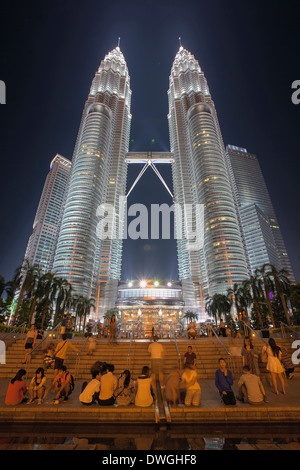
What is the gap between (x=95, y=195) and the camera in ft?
427

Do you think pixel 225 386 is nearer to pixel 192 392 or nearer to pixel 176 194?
pixel 192 392

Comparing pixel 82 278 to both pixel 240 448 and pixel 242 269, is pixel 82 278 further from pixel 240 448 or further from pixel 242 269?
pixel 240 448

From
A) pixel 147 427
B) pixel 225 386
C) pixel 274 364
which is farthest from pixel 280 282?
pixel 147 427

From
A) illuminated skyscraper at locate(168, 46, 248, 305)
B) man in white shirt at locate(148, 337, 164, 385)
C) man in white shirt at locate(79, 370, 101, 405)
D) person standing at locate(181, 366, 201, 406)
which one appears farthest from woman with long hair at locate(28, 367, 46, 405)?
illuminated skyscraper at locate(168, 46, 248, 305)

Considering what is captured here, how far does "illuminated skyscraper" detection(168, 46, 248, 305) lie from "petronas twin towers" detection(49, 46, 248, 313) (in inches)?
→ 19.0

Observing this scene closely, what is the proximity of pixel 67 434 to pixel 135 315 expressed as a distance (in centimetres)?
11361

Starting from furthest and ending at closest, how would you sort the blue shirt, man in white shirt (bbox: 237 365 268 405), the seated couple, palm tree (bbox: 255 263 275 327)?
palm tree (bbox: 255 263 275 327) < the blue shirt < man in white shirt (bbox: 237 365 268 405) < the seated couple

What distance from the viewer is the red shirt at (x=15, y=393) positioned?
242 inches

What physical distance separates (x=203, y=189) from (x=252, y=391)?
125 metres

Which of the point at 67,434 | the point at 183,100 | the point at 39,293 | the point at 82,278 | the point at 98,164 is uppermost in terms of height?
the point at 183,100

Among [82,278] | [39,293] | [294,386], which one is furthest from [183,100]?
[294,386]

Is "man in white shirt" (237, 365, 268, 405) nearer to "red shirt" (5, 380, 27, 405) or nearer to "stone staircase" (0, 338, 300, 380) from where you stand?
"stone staircase" (0, 338, 300, 380)

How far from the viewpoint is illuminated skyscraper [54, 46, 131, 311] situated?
372ft

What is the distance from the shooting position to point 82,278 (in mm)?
109812
